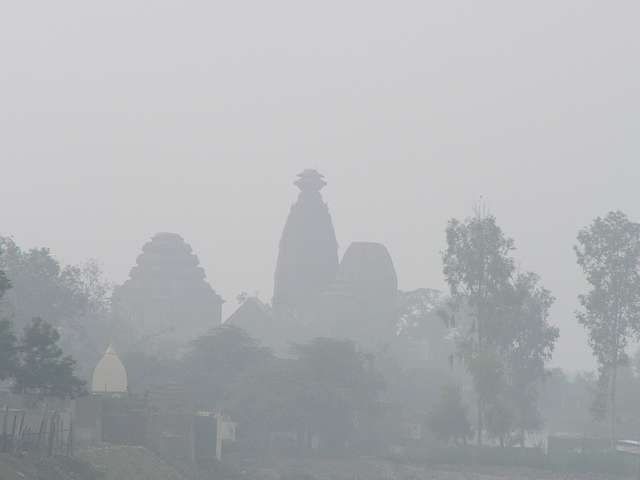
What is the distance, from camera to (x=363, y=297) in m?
114

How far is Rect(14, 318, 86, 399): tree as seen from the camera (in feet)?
114

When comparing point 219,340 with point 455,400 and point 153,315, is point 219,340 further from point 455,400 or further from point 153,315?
point 153,315

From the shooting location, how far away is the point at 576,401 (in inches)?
4289

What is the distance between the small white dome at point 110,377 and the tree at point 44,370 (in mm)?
16269

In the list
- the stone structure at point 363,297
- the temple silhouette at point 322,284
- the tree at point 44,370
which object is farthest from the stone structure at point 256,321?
the tree at point 44,370

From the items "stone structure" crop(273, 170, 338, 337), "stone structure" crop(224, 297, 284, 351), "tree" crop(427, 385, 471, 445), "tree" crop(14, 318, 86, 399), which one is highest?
"stone structure" crop(273, 170, 338, 337)

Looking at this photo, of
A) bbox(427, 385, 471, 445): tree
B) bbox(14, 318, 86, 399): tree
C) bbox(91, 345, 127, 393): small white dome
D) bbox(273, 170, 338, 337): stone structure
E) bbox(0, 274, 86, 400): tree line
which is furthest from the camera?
bbox(273, 170, 338, 337): stone structure

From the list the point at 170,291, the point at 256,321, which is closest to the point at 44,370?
the point at 256,321

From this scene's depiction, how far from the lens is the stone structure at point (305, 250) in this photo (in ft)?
390

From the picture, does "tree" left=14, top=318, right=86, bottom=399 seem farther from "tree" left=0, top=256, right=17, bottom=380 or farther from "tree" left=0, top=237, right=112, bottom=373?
"tree" left=0, top=237, right=112, bottom=373

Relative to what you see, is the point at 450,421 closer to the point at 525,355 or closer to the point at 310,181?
the point at 525,355

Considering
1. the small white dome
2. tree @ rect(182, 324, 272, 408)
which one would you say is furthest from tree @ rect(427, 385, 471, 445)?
the small white dome

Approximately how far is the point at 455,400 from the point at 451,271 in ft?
16.9

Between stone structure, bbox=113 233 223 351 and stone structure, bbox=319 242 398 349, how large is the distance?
Answer: 362 inches
